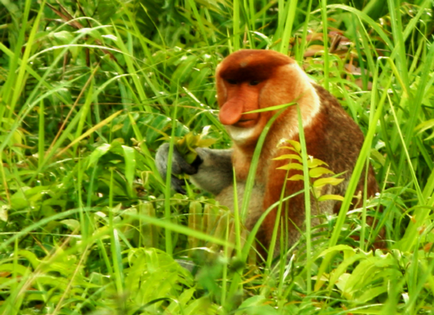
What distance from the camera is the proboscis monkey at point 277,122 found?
153 inches

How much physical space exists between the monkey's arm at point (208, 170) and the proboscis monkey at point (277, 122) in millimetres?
372

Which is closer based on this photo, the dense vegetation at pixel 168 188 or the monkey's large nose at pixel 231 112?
the dense vegetation at pixel 168 188

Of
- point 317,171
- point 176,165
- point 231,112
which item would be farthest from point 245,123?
point 317,171

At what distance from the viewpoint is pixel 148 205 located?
3338 millimetres

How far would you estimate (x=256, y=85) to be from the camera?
3.93 metres

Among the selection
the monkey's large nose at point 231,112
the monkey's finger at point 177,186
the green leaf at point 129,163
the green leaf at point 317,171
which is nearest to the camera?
the green leaf at point 317,171

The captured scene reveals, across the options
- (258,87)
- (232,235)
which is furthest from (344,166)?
(232,235)

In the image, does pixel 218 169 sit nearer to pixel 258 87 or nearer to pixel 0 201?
pixel 258 87

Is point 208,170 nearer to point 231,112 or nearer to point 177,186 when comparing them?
point 177,186

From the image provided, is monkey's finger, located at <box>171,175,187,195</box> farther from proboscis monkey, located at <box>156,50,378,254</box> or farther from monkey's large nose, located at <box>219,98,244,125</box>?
monkey's large nose, located at <box>219,98,244,125</box>

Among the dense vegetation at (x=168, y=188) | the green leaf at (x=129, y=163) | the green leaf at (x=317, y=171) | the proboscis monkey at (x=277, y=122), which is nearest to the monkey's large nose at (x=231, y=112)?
the proboscis monkey at (x=277, y=122)

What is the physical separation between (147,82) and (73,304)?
221 cm

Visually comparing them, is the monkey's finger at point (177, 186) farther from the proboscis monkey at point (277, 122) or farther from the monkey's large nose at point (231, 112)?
the monkey's large nose at point (231, 112)

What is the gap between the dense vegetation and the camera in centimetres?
284
